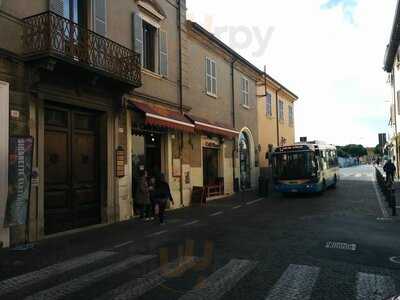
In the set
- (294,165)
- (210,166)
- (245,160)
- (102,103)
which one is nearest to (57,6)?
(102,103)

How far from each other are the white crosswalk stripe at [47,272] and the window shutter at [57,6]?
21.3ft

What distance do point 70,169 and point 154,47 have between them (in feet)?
21.1

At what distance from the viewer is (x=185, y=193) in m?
17.9

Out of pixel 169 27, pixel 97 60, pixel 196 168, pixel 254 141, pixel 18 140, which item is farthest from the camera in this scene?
pixel 254 141

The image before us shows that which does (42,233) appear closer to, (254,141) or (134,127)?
(134,127)

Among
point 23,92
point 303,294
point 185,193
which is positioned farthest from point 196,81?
point 303,294

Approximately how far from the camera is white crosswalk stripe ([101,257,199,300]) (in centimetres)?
557

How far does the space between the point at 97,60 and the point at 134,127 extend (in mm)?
3434

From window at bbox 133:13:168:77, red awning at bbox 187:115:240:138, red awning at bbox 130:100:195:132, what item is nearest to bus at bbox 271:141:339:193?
red awning at bbox 187:115:240:138

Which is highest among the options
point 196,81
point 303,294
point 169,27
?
point 169,27

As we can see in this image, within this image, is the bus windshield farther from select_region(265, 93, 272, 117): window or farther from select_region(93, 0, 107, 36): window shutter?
select_region(93, 0, 107, 36): window shutter

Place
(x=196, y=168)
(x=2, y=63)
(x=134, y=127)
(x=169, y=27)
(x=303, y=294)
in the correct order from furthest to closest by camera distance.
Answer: (x=196, y=168) → (x=169, y=27) → (x=134, y=127) → (x=2, y=63) → (x=303, y=294)

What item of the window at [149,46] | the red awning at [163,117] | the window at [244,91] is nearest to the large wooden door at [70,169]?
the red awning at [163,117]

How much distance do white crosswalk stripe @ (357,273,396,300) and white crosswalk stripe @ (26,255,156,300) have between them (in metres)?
3.53
